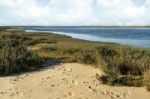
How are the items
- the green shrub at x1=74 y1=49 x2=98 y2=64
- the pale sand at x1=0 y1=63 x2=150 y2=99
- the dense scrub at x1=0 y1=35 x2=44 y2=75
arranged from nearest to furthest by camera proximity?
1. the pale sand at x1=0 y1=63 x2=150 y2=99
2. the dense scrub at x1=0 y1=35 x2=44 y2=75
3. the green shrub at x1=74 y1=49 x2=98 y2=64

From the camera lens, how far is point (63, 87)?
11609mm

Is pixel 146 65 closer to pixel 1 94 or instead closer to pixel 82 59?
pixel 82 59

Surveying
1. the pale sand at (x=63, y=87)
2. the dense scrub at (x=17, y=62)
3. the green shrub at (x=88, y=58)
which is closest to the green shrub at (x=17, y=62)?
the dense scrub at (x=17, y=62)

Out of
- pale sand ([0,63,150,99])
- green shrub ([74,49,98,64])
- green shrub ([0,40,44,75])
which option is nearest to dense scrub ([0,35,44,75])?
green shrub ([0,40,44,75])

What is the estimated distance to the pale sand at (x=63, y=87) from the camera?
1070cm

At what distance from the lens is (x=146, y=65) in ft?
41.9

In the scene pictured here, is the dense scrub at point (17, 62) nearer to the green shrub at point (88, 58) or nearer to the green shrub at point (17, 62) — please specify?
the green shrub at point (17, 62)

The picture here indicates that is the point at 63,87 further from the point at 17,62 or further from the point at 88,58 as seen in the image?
the point at 88,58

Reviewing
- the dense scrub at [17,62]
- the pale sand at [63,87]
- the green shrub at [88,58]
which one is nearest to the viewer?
the pale sand at [63,87]

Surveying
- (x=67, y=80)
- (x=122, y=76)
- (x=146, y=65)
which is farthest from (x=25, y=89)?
(x=146, y=65)

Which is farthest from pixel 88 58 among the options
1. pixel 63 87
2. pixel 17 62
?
pixel 63 87

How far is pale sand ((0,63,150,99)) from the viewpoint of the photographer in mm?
10703

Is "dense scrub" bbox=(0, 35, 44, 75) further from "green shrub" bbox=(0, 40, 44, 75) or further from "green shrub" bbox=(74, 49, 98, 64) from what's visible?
"green shrub" bbox=(74, 49, 98, 64)

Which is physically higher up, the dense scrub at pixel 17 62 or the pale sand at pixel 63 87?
the dense scrub at pixel 17 62
